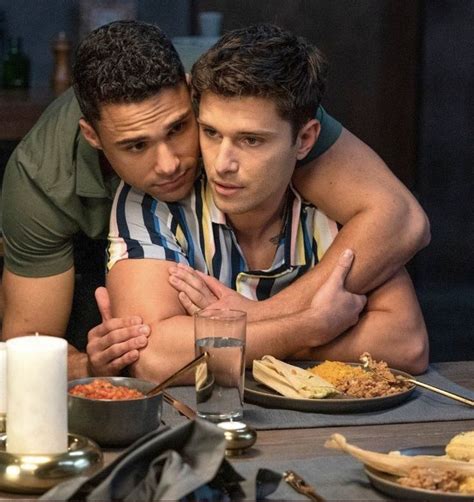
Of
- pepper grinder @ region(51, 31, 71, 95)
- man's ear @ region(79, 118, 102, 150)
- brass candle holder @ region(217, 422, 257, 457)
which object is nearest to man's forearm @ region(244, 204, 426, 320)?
man's ear @ region(79, 118, 102, 150)

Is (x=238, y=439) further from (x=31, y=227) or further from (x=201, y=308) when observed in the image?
(x=31, y=227)

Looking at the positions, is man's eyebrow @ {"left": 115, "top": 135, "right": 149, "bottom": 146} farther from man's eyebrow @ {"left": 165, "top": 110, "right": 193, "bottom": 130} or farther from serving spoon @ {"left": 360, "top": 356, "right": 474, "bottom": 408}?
serving spoon @ {"left": 360, "top": 356, "right": 474, "bottom": 408}

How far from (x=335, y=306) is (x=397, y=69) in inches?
117

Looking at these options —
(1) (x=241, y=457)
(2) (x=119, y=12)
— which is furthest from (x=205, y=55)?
(2) (x=119, y=12)

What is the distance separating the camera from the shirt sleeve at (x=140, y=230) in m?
2.45

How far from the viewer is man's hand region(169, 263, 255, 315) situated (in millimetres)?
2385

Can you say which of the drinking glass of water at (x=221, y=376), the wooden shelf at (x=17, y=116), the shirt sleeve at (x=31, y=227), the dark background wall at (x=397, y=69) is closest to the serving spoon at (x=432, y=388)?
the drinking glass of water at (x=221, y=376)

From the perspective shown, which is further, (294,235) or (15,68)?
(15,68)

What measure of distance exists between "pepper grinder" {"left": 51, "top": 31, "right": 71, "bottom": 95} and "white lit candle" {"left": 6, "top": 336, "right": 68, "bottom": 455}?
326 centimetres

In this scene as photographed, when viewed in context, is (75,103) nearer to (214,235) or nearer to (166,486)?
(214,235)

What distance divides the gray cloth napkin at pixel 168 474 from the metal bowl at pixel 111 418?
206 mm

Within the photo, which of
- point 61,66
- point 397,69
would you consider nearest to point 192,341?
point 61,66

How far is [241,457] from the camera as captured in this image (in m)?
1.80

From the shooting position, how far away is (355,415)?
2.06 metres
